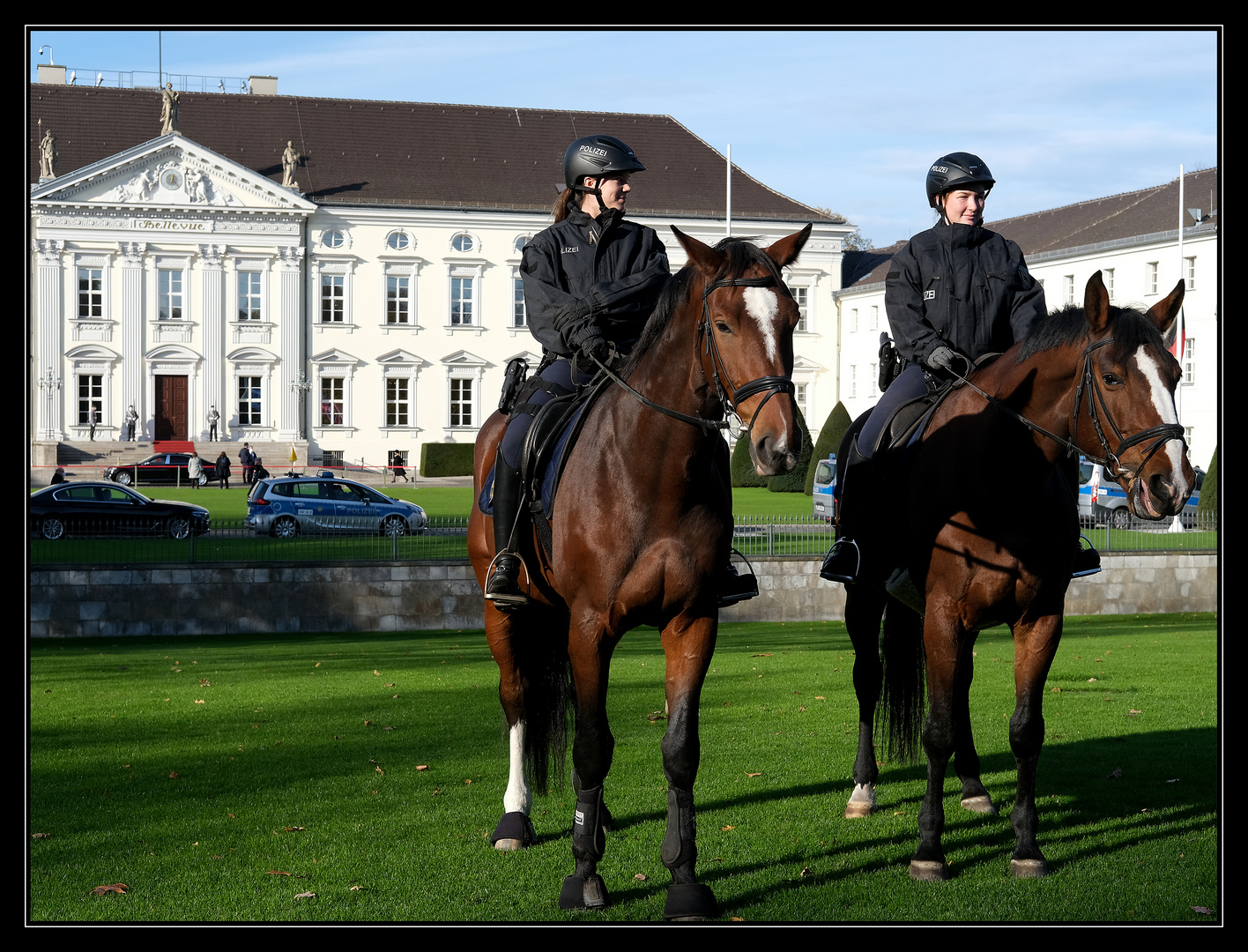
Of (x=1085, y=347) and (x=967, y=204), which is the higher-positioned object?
(x=967, y=204)

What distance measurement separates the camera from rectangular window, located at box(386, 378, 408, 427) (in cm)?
6562

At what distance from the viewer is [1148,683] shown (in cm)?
1279

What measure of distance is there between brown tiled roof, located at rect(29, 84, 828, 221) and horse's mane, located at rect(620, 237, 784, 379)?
5874cm

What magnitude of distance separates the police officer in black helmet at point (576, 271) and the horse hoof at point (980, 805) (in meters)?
2.91

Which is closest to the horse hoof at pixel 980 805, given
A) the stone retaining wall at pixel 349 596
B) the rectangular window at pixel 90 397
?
the stone retaining wall at pixel 349 596

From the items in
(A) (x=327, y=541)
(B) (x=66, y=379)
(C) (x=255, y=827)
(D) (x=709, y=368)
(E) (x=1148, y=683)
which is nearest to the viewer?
(D) (x=709, y=368)

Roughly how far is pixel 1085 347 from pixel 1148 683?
825cm

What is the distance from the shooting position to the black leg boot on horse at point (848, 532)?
7.00m

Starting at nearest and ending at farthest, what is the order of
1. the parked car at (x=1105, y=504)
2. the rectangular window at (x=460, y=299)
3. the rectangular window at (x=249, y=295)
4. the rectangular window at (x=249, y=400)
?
the parked car at (x=1105, y=504) < the rectangular window at (x=249, y=400) < the rectangular window at (x=249, y=295) < the rectangular window at (x=460, y=299)

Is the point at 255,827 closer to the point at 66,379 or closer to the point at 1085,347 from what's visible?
the point at 1085,347

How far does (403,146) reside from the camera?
66.4 m

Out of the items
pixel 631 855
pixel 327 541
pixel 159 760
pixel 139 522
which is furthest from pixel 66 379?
pixel 631 855

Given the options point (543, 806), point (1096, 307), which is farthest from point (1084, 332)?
point (543, 806)

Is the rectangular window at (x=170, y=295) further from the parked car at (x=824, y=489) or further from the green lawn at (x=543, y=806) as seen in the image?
the green lawn at (x=543, y=806)
